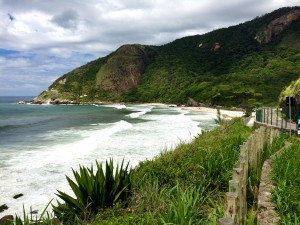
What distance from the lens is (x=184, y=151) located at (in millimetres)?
9195

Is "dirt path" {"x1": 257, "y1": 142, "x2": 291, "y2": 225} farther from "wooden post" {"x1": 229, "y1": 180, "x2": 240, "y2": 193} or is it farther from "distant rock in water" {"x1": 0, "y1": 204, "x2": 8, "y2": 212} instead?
"distant rock in water" {"x1": 0, "y1": 204, "x2": 8, "y2": 212}

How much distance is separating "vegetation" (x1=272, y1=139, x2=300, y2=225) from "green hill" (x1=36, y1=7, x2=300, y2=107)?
105 meters

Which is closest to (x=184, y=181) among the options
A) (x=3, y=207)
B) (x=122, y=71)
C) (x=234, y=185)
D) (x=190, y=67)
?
(x=234, y=185)

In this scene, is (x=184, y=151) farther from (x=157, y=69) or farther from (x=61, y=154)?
(x=157, y=69)

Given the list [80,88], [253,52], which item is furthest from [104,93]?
[253,52]

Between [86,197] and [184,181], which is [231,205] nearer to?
[184,181]

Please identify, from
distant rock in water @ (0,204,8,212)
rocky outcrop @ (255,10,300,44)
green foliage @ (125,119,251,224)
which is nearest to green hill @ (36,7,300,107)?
rocky outcrop @ (255,10,300,44)

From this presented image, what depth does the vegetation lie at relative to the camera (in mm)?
4691

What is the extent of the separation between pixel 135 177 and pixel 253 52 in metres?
168

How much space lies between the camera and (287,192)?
5.33 m

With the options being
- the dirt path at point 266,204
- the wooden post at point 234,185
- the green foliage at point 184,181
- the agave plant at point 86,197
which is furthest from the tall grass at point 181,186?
the wooden post at point 234,185

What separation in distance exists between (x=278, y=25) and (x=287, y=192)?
622 feet

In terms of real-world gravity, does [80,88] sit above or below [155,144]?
above

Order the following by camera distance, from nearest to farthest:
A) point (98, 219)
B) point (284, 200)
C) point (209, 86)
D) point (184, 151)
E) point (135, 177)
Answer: point (284, 200) < point (98, 219) < point (135, 177) < point (184, 151) < point (209, 86)
